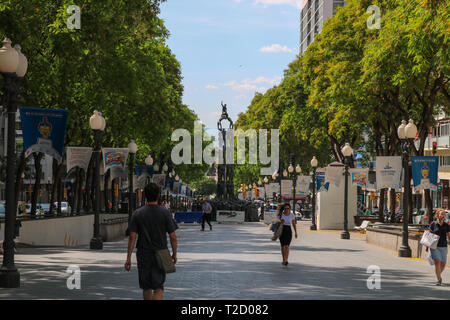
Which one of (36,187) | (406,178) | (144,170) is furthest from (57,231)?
(144,170)

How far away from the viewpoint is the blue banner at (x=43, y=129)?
728 inches

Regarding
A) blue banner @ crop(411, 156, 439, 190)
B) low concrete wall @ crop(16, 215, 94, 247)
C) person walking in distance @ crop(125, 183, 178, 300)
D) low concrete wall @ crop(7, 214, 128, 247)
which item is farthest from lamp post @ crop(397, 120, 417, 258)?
person walking in distance @ crop(125, 183, 178, 300)

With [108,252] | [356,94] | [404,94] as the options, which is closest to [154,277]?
[108,252]

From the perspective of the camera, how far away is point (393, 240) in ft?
86.0

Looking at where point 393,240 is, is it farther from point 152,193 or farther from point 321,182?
point 152,193

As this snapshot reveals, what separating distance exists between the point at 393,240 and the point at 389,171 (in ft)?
11.6

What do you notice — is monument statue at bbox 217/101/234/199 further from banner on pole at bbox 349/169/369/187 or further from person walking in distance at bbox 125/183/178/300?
person walking in distance at bbox 125/183/178/300

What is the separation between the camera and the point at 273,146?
238 feet

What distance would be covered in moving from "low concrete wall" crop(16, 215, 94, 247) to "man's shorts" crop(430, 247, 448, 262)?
13968mm

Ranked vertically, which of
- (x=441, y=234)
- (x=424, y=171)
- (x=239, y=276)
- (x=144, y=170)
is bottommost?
(x=239, y=276)

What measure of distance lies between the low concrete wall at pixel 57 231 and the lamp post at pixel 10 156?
424 inches

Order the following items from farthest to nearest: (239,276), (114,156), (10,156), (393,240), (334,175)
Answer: (334,175) < (114,156) < (393,240) < (239,276) < (10,156)

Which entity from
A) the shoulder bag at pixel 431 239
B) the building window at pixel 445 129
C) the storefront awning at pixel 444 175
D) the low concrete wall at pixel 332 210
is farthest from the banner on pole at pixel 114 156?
the storefront awning at pixel 444 175

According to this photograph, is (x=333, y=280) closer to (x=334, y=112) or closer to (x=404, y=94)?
(x=404, y=94)
